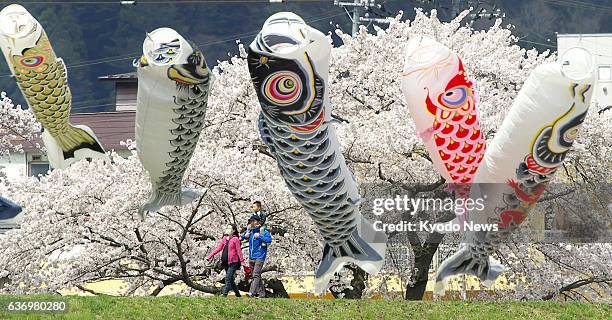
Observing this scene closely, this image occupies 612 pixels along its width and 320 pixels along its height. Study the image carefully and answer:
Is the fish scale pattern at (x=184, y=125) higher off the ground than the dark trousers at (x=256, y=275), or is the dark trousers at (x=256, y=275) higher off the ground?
the fish scale pattern at (x=184, y=125)

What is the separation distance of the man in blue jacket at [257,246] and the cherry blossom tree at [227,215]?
3.53m

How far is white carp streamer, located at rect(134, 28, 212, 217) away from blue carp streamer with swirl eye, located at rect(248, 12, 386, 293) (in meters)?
0.93

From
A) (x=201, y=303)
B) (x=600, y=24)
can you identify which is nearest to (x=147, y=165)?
(x=201, y=303)

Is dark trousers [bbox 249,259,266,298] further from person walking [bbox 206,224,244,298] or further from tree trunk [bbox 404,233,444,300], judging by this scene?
tree trunk [bbox 404,233,444,300]

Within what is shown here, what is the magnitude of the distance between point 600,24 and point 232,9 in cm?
2689

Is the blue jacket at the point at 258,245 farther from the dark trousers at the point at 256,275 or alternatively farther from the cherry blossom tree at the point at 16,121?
the cherry blossom tree at the point at 16,121

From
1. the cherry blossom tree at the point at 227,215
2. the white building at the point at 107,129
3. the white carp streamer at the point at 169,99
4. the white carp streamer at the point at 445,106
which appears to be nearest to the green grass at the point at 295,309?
the white carp streamer at the point at 445,106

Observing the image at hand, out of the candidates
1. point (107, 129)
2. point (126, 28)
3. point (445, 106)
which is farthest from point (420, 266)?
point (126, 28)

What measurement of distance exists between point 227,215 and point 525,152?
720 cm

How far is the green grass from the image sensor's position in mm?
13789

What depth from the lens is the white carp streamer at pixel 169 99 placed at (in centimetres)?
1363

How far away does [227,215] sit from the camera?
19.4m

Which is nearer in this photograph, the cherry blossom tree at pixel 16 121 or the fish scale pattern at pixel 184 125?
the fish scale pattern at pixel 184 125

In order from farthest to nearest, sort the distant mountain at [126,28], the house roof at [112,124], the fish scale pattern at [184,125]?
the distant mountain at [126,28] < the house roof at [112,124] < the fish scale pattern at [184,125]
